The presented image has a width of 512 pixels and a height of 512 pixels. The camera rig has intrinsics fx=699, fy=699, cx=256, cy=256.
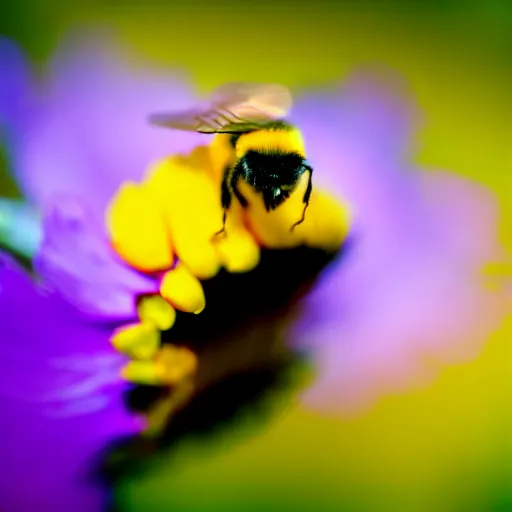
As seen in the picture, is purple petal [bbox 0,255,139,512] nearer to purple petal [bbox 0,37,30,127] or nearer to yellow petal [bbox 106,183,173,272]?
yellow petal [bbox 106,183,173,272]

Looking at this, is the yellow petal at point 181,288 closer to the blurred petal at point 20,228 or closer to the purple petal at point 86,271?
the purple petal at point 86,271

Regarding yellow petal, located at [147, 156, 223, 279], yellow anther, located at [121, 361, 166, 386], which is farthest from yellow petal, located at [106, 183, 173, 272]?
yellow anther, located at [121, 361, 166, 386]

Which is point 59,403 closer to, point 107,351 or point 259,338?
point 107,351

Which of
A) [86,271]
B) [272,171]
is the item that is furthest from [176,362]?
[272,171]

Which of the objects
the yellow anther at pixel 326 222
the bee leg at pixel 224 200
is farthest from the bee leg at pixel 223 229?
the yellow anther at pixel 326 222

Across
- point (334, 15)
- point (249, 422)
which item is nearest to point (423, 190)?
point (334, 15)
